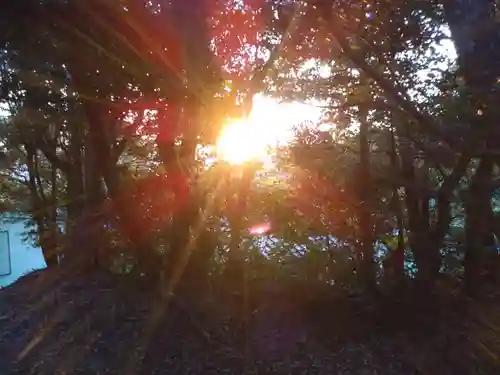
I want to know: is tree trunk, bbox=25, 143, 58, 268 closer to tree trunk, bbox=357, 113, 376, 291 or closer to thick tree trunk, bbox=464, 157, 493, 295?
tree trunk, bbox=357, 113, 376, 291

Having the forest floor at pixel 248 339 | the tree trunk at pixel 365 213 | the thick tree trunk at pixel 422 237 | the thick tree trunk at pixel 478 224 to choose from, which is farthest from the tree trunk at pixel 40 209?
the thick tree trunk at pixel 478 224

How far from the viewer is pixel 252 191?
15.6 feet

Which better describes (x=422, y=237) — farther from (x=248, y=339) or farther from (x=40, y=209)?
(x=40, y=209)

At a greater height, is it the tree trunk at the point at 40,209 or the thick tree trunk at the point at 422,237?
the tree trunk at the point at 40,209

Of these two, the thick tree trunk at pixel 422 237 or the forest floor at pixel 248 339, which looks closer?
the forest floor at pixel 248 339

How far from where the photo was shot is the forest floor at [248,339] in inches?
146

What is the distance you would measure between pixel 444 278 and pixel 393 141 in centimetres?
125

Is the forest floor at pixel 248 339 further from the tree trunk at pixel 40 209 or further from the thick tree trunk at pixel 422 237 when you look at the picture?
the tree trunk at pixel 40 209

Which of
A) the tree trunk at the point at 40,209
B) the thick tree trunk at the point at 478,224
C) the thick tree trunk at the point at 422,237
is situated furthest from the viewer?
the tree trunk at the point at 40,209

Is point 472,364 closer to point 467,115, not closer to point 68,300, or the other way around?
point 467,115

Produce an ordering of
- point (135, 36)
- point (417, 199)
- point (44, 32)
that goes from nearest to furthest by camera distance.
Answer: point (44, 32) < point (135, 36) < point (417, 199)

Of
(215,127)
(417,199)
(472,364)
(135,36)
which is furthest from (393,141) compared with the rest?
(135,36)

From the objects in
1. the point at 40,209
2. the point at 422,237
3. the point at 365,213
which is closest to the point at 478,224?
the point at 422,237

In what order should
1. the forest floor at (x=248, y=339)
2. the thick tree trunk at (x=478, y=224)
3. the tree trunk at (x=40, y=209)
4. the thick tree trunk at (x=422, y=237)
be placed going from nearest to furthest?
the forest floor at (x=248, y=339) < the thick tree trunk at (x=478, y=224) < the thick tree trunk at (x=422, y=237) < the tree trunk at (x=40, y=209)
